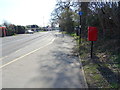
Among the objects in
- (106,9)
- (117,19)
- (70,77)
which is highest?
(106,9)

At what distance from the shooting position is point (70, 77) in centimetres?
625

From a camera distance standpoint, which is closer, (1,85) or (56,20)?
(1,85)

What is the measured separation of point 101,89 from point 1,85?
3040 mm

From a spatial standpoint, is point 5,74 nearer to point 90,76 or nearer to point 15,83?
point 15,83

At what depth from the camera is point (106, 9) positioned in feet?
34.2

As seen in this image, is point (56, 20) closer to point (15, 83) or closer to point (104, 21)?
point (104, 21)

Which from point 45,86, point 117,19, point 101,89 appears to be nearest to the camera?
point 101,89

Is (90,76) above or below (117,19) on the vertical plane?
below

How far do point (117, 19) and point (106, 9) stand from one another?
4.85 ft

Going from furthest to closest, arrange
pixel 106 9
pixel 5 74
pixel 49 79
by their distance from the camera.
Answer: pixel 106 9 < pixel 5 74 < pixel 49 79

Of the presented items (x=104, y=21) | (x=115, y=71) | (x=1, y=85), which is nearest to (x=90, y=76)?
(x=115, y=71)

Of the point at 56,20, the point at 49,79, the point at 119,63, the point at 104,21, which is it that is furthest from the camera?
the point at 56,20

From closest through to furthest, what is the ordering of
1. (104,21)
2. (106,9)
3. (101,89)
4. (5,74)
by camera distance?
1. (101,89)
2. (5,74)
3. (106,9)
4. (104,21)

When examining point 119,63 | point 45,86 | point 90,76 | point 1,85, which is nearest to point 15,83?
point 1,85
